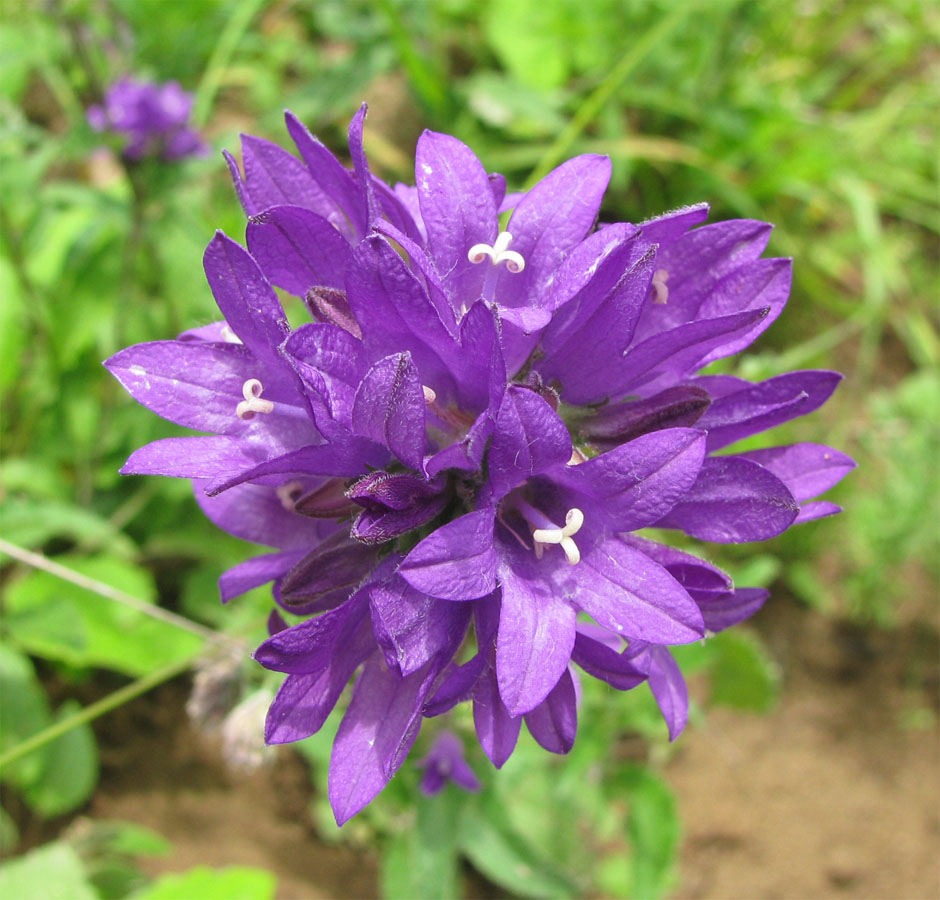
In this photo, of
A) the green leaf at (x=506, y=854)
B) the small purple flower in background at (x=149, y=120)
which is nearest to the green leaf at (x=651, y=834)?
the green leaf at (x=506, y=854)

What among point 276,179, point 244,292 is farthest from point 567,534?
point 276,179

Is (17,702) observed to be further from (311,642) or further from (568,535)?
(568,535)

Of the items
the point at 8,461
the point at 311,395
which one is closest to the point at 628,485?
the point at 311,395

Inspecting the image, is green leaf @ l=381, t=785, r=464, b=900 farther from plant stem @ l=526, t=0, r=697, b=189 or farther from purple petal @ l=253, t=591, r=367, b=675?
plant stem @ l=526, t=0, r=697, b=189

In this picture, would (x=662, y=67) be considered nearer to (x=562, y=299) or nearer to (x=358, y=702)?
(x=562, y=299)

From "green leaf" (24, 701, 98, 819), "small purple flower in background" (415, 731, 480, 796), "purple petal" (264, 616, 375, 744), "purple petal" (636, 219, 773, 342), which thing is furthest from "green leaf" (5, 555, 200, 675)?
"purple petal" (636, 219, 773, 342)

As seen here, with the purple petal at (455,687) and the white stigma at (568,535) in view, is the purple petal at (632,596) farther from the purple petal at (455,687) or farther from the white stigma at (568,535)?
the purple petal at (455,687)
